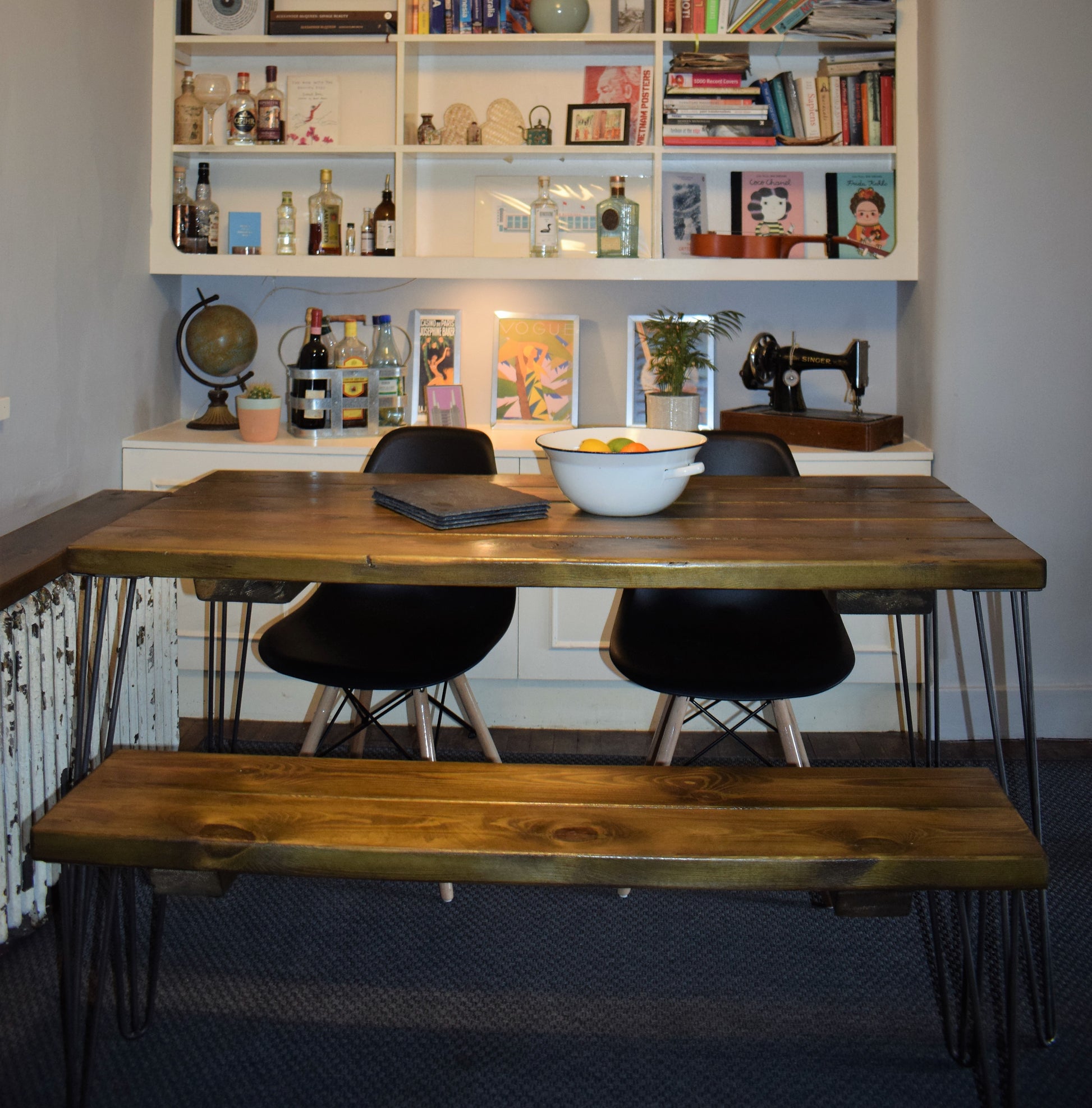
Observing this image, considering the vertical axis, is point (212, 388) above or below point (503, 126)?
below

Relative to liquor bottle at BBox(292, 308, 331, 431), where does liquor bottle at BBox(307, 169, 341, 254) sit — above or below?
above

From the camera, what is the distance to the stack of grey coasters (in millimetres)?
1857

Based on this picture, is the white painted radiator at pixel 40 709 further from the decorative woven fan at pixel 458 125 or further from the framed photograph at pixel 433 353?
the decorative woven fan at pixel 458 125

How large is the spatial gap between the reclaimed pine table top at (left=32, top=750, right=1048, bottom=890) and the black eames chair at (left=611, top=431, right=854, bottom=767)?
0.36m

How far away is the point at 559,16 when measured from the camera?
3.19 m

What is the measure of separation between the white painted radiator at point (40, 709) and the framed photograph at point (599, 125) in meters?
1.74

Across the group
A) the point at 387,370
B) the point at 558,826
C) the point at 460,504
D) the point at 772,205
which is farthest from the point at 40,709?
the point at 772,205

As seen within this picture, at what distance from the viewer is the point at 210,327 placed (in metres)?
3.35

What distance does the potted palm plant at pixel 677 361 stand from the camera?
A: 310 centimetres

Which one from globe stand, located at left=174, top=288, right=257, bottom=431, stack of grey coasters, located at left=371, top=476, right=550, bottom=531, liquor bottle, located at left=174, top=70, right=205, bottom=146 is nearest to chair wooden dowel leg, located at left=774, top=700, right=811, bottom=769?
stack of grey coasters, located at left=371, top=476, right=550, bottom=531

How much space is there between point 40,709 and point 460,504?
2.81 ft

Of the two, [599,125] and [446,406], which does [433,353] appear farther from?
[599,125]

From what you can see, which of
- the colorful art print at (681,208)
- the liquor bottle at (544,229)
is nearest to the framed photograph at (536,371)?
the liquor bottle at (544,229)

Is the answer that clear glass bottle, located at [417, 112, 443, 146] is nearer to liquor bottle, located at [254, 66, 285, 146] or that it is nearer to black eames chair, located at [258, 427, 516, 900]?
liquor bottle, located at [254, 66, 285, 146]
